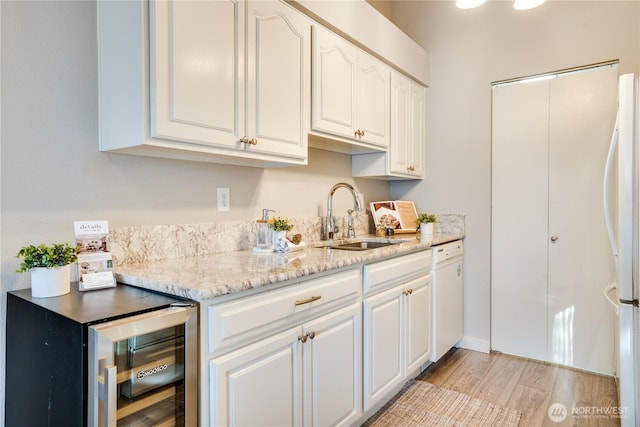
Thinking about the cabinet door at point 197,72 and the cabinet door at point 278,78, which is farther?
the cabinet door at point 278,78

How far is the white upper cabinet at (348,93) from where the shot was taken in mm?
1969

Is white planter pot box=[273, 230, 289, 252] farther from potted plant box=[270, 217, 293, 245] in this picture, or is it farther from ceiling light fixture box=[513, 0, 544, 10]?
ceiling light fixture box=[513, 0, 544, 10]

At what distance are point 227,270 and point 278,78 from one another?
936 mm

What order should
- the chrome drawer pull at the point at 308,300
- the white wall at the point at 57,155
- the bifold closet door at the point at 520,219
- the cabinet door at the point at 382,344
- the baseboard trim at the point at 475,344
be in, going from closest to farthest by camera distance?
the white wall at the point at 57,155 < the chrome drawer pull at the point at 308,300 < the cabinet door at the point at 382,344 < the bifold closet door at the point at 520,219 < the baseboard trim at the point at 475,344

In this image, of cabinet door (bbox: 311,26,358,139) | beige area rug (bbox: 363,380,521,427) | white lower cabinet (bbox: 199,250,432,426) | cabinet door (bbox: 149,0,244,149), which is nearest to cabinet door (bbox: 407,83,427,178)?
cabinet door (bbox: 311,26,358,139)

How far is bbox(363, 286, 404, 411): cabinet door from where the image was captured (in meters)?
1.79

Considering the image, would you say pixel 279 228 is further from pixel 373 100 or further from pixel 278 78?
pixel 373 100

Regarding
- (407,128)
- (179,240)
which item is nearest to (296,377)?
(179,240)

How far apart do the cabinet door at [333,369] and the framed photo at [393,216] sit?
1.24 meters

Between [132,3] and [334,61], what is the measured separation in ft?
3.56

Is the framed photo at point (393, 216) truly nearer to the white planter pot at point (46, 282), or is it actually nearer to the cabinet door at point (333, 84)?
the cabinet door at point (333, 84)

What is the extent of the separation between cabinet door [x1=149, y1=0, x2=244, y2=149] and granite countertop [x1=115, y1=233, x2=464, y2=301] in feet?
1.60

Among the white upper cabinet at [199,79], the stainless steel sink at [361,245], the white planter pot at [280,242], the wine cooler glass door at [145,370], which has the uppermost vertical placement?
the white upper cabinet at [199,79]

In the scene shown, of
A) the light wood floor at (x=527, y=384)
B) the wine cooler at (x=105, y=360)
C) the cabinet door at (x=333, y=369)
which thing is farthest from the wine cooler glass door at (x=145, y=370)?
the light wood floor at (x=527, y=384)
